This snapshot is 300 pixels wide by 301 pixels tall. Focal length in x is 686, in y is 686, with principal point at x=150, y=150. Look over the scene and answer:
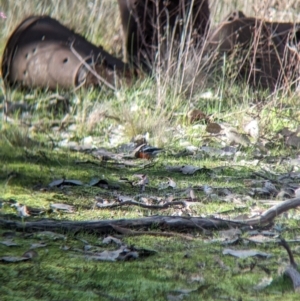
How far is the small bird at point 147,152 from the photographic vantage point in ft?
15.6

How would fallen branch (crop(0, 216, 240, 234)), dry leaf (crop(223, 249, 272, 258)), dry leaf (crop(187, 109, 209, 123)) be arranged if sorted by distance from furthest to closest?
dry leaf (crop(187, 109, 209, 123))
fallen branch (crop(0, 216, 240, 234))
dry leaf (crop(223, 249, 272, 258))

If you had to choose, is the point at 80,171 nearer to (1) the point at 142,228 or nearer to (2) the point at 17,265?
(1) the point at 142,228

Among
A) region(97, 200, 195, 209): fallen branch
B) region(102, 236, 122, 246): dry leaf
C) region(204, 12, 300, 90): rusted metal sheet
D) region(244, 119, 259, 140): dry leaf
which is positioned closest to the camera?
region(102, 236, 122, 246): dry leaf

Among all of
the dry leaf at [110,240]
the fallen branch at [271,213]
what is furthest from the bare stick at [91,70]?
the dry leaf at [110,240]

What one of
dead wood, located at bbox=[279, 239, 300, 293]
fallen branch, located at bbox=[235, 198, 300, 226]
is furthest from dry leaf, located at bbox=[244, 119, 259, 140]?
dead wood, located at bbox=[279, 239, 300, 293]

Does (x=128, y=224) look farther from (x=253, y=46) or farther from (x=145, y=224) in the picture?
(x=253, y=46)

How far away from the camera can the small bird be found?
4754 mm

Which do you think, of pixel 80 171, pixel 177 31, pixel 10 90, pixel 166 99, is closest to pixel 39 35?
pixel 10 90

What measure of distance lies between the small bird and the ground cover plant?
0.02 meters

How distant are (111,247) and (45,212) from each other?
22.8 inches

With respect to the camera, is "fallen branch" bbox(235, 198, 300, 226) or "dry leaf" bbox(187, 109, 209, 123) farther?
"dry leaf" bbox(187, 109, 209, 123)

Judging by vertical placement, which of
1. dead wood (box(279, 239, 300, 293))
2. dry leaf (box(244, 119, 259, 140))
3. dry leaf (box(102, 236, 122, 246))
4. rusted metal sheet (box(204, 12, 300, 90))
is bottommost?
dry leaf (box(244, 119, 259, 140))

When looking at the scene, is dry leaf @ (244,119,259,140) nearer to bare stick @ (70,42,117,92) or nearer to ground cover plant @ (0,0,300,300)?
ground cover plant @ (0,0,300,300)

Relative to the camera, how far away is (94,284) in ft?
7.79
